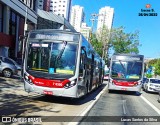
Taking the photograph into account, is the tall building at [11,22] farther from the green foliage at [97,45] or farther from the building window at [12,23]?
the green foliage at [97,45]

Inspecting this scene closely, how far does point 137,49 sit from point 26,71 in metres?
70.9

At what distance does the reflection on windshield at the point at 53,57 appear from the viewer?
12281mm

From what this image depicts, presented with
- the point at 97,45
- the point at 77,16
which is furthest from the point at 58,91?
the point at 77,16

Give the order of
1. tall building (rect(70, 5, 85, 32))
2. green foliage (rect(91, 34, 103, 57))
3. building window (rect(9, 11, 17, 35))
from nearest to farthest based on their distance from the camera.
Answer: building window (rect(9, 11, 17, 35)), green foliage (rect(91, 34, 103, 57)), tall building (rect(70, 5, 85, 32))

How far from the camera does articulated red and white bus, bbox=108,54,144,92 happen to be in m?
21.1

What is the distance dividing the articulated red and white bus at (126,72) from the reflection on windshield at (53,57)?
9.62 m

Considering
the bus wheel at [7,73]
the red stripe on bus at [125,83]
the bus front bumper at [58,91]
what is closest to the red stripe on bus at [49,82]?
the bus front bumper at [58,91]

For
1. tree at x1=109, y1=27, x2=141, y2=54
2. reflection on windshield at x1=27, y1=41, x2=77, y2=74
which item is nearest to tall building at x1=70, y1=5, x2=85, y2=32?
tree at x1=109, y1=27, x2=141, y2=54

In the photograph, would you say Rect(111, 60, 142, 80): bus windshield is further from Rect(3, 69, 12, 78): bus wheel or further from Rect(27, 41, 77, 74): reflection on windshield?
Rect(27, 41, 77, 74): reflection on windshield

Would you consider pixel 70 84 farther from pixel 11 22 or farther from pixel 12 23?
pixel 12 23

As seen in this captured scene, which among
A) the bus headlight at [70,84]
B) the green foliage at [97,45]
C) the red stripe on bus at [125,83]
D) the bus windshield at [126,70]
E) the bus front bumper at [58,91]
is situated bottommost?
the red stripe on bus at [125,83]

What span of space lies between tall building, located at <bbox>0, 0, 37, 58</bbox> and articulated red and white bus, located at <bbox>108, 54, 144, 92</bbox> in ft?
→ 61.8

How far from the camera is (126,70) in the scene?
21.3 metres

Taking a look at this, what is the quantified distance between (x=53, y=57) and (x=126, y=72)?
10171 millimetres
